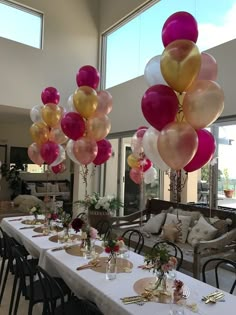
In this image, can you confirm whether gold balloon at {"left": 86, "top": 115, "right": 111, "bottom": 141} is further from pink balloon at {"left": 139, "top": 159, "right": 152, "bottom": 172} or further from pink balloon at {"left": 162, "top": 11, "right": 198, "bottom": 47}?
pink balloon at {"left": 162, "top": 11, "right": 198, "bottom": 47}

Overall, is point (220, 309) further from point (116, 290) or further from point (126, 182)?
point (126, 182)

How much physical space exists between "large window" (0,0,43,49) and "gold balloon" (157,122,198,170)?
5425 millimetres

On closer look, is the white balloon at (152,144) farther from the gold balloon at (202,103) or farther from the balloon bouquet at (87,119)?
the balloon bouquet at (87,119)

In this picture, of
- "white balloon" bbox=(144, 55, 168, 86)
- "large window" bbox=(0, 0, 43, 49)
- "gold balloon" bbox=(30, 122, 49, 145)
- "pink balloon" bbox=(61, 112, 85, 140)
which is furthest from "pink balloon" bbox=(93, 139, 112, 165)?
"large window" bbox=(0, 0, 43, 49)

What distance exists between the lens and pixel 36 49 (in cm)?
644

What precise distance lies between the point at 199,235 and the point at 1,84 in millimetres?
4919

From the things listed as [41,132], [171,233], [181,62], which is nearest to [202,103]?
[181,62]

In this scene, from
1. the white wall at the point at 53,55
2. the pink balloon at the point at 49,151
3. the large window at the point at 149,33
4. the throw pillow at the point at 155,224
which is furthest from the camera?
the white wall at the point at 53,55

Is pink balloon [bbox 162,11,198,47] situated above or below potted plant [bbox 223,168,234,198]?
above

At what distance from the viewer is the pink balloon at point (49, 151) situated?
441 centimetres

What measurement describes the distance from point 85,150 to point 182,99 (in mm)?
1661

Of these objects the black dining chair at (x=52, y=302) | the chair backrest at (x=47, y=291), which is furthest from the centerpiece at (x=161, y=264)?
the chair backrest at (x=47, y=291)

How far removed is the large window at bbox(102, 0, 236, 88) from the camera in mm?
4543

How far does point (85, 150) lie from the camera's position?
3.62 meters
